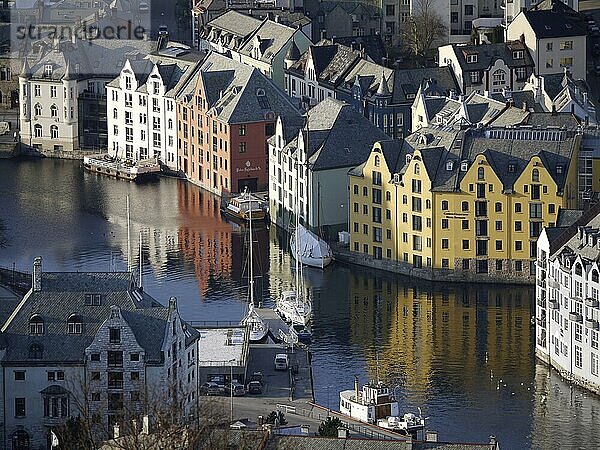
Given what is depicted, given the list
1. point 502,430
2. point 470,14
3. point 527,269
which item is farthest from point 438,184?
point 470,14

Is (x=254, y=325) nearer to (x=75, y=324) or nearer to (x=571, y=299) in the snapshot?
(x=571, y=299)

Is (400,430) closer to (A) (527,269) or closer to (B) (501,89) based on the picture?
(A) (527,269)

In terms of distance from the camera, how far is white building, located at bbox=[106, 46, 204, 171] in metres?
127

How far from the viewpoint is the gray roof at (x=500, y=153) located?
104m

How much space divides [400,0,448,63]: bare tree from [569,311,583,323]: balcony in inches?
1971

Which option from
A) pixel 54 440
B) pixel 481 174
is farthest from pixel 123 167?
pixel 54 440

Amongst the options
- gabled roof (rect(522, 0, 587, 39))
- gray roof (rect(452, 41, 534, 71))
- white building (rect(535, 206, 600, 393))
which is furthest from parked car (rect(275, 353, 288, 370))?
gabled roof (rect(522, 0, 587, 39))

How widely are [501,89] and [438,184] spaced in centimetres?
2187

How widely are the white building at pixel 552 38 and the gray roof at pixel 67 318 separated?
165 ft

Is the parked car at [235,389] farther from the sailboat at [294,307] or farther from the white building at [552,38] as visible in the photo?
the white building at [552,38]

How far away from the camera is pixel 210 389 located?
3420 inches

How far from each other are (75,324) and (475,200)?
90.6ft

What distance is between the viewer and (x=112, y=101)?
13038 cm

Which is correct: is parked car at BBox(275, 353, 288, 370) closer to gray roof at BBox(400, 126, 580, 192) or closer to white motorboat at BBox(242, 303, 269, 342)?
white motorboat at BBox(242, 303, 269, 342)
